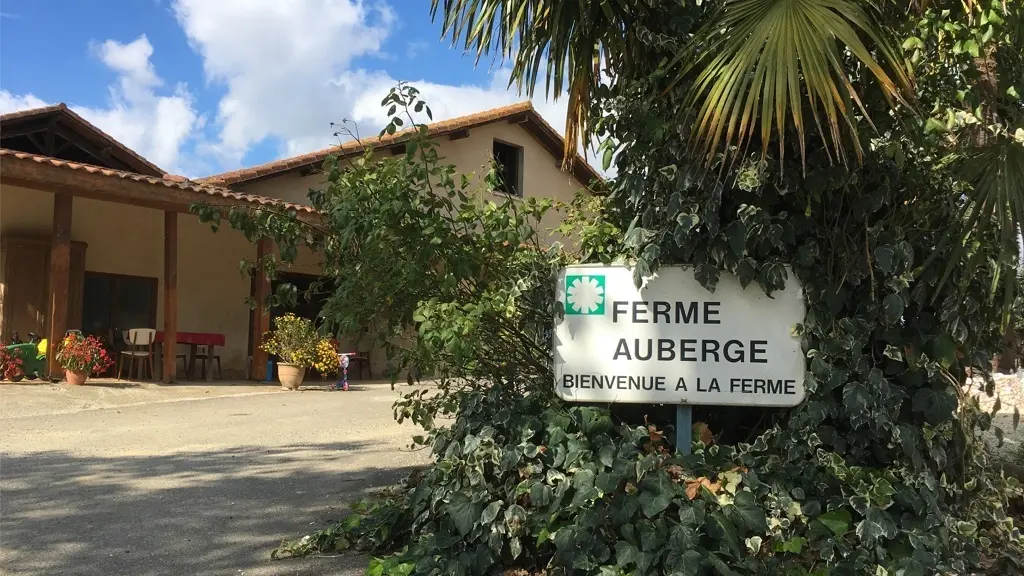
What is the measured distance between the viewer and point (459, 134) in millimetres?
15492

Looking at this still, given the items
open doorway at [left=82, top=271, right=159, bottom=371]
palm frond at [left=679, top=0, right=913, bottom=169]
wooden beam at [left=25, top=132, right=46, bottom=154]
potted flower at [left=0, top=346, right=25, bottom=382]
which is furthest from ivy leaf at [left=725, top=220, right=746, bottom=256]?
wooden beam at [left=25, top=132, right=46, bottom=154]

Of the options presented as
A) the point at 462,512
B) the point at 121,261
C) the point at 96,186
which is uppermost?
the point at 96,186

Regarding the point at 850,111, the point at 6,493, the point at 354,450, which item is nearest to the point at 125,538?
the point at 6,493

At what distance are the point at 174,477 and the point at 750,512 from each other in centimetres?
392

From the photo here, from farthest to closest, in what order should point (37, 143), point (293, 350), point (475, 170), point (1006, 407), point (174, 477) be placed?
point (37, 143) → point (293, 350) → point (475, 170) → point (1006, 407) → point (174, 477)

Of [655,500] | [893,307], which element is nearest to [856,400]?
[893,307]

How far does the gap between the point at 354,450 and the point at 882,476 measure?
14.6ft

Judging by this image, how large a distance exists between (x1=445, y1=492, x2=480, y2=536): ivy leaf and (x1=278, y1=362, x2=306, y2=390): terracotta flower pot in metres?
9.14

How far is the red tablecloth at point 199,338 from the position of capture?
12498 mm

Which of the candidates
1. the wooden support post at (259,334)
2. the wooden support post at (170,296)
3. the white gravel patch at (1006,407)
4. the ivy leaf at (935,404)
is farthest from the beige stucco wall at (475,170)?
the ivy leaf at (935,404)

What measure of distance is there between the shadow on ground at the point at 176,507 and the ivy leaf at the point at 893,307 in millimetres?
2510

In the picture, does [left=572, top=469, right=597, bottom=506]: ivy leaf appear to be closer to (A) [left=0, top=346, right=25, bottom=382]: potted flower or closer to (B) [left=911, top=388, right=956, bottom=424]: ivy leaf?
(B) [left=911, top=388, right=956, bottom=424]: ivy leaf

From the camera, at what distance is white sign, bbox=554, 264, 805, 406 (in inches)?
130

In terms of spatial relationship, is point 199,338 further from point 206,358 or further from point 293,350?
point 293,350
